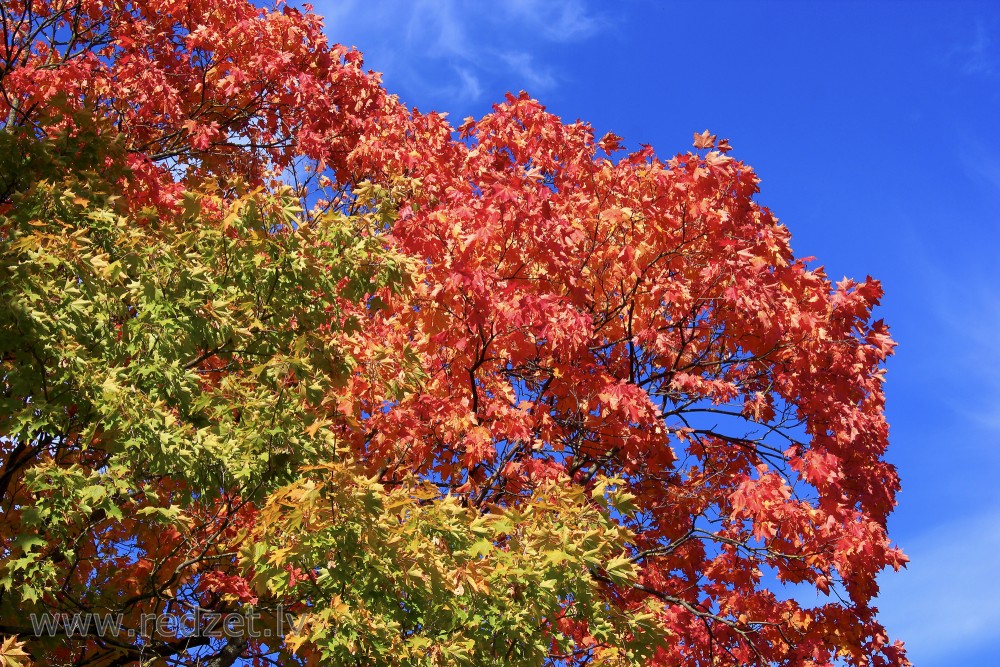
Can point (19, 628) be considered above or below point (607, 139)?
below

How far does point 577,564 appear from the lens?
27.8 feet

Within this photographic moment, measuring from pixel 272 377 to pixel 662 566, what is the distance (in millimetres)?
7495

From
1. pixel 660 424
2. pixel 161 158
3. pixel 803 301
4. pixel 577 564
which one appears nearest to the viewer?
pixel 577 564

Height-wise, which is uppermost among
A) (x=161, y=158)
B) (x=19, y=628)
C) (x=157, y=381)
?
(x=161, y=158)

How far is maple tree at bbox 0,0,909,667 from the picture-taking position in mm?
8609

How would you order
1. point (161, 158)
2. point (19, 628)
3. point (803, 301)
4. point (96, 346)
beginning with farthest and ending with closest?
1. point (161, 158)
2. point (803, 301)
3. point (19, 628)
4. point (96, 346)

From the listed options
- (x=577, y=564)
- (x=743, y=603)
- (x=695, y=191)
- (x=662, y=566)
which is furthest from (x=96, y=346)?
(x=743, y=603)

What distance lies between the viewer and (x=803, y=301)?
13.8 meters

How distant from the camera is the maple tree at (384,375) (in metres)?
8.61

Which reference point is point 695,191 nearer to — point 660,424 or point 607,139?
point 607,139

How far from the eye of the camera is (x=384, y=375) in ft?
37.9

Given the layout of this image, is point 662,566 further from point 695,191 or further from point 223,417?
point 223,417

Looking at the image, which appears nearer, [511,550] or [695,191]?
[511,550]

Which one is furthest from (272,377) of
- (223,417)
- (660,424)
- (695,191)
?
(695,191)
